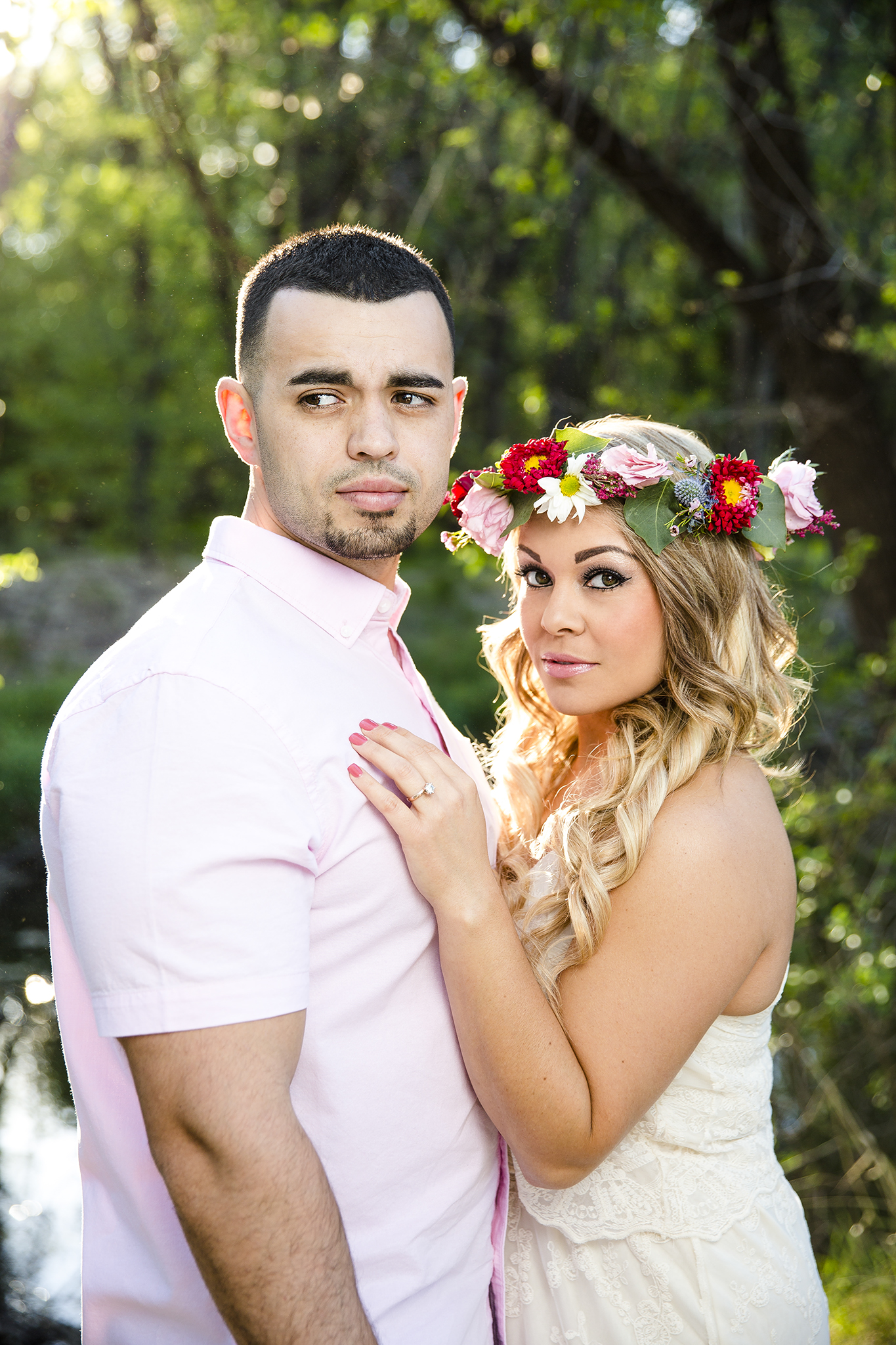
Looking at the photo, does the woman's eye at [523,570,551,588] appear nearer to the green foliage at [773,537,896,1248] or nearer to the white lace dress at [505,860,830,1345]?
the white lace dress at [505,860,830,1345]

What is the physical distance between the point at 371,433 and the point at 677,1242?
1.68 metres

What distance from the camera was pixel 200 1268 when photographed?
4.70 ft

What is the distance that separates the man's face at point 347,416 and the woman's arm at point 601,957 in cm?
39

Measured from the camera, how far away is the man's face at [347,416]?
1.75 m

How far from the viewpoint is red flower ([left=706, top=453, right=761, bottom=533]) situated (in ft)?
7.22

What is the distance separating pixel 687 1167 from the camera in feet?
7.04

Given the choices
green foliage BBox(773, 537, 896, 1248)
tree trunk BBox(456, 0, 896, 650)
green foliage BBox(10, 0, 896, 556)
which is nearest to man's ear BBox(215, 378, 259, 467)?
green foliage BBox(10, 0, 896, 556)

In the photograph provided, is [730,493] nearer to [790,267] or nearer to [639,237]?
[790,267]

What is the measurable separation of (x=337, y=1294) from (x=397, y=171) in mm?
6918

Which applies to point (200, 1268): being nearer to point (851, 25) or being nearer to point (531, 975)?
point (531, 975)

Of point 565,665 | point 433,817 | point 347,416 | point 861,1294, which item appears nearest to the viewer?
point 433,817

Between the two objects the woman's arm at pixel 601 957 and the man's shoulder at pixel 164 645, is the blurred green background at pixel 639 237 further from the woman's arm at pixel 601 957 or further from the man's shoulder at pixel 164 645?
the man's shoulder at pixel 164 645

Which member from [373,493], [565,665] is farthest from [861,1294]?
[373,493]

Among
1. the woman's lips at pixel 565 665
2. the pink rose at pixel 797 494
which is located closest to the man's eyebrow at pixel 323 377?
the woman's lips at pixel 565 665
